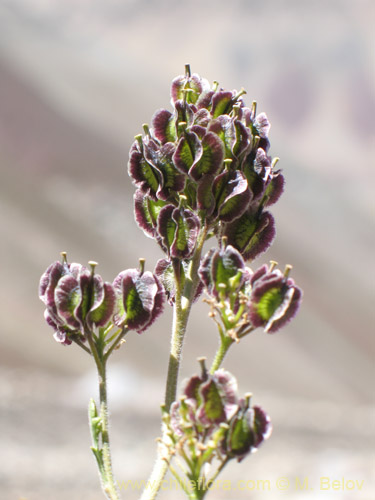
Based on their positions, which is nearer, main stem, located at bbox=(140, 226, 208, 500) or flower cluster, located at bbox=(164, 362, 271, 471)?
flower cluster, located at bbox=(164, 362, 271, 471)

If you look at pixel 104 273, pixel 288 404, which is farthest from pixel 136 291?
pixel 104 273

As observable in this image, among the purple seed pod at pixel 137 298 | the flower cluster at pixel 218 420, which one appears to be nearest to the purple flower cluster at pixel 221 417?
the flower cluster at pixel 218 420

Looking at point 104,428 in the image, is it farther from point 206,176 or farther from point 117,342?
point 206,176

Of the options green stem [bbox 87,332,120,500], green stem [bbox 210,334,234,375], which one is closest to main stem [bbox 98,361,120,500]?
green stem [bbox 87,332,120,500]

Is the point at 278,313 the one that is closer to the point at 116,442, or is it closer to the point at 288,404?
the point at 116,442

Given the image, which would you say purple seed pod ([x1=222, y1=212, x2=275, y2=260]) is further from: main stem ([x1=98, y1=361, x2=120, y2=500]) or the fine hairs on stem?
main stem ([x1=98, y1=361, x2=120, y2=500])

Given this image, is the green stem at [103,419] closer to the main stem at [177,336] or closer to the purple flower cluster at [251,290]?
the main stem at [177,336]
